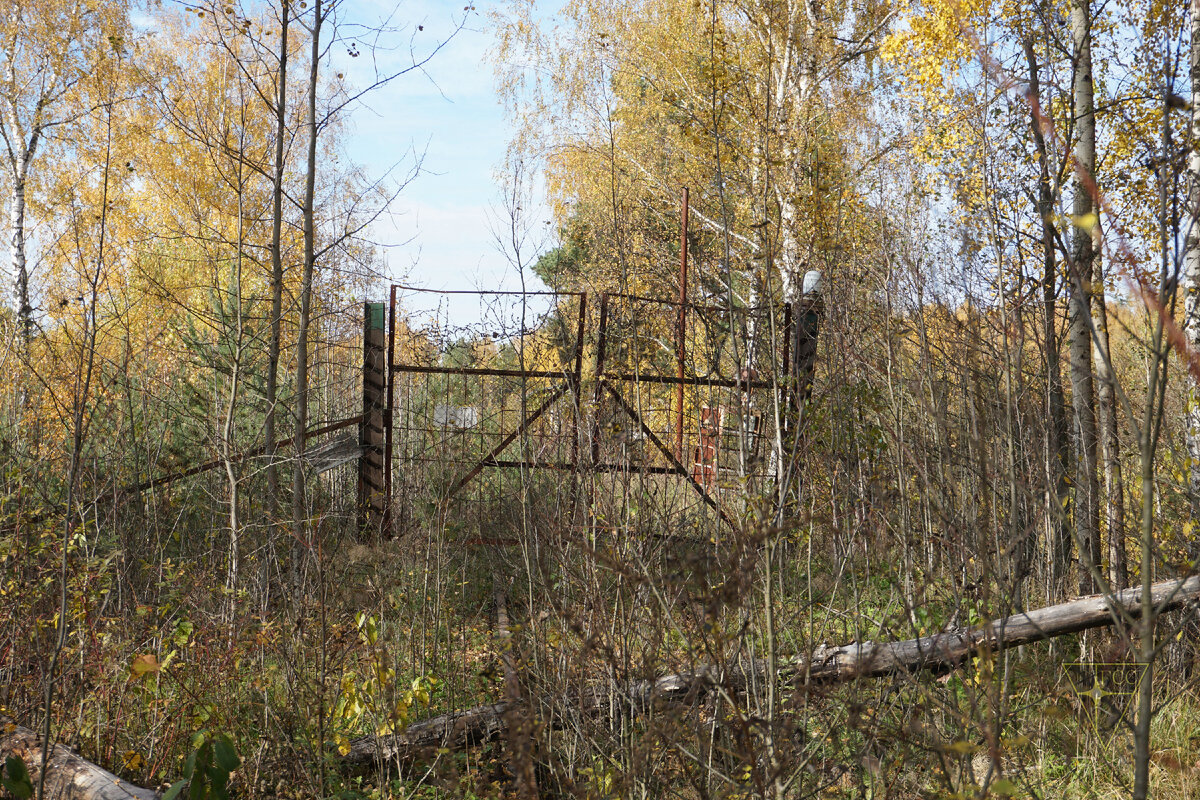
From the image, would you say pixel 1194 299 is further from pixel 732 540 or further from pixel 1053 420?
pixel 732 540

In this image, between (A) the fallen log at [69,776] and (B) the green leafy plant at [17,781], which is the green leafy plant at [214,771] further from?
(A) the fallen log at [69,776]

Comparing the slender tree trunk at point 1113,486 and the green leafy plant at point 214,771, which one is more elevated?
the slender tree trunk at point 1113,486

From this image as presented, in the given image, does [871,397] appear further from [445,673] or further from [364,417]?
[364,417]

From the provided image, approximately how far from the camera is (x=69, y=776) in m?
→ 3.24

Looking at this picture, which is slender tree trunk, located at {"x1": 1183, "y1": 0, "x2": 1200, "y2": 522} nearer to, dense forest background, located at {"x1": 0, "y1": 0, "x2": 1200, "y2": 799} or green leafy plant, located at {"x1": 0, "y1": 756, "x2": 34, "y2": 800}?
dense forest background, located at {"x1": 0, "y1": 0, "x2": 1200, "y2": 799}

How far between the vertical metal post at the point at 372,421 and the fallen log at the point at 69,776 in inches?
119

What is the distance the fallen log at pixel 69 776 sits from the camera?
3098mm

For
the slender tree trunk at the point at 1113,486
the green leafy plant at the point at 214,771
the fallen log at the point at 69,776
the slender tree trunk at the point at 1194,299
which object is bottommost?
the fallen log at the point at 69,776

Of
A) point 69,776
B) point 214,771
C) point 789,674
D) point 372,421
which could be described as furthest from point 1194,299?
point 69,776

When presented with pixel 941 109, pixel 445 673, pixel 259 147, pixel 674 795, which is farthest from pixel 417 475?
pixel 259 147

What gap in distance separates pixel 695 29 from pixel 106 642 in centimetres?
1234

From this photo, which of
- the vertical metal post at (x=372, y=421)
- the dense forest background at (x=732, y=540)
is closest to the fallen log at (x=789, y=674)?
the dense forest background at (x=732, y=540)

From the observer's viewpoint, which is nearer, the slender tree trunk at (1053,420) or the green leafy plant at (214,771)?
the green leafy plant at (214,771)

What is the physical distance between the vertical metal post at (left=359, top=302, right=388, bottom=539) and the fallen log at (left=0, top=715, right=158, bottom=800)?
303 centimetres
